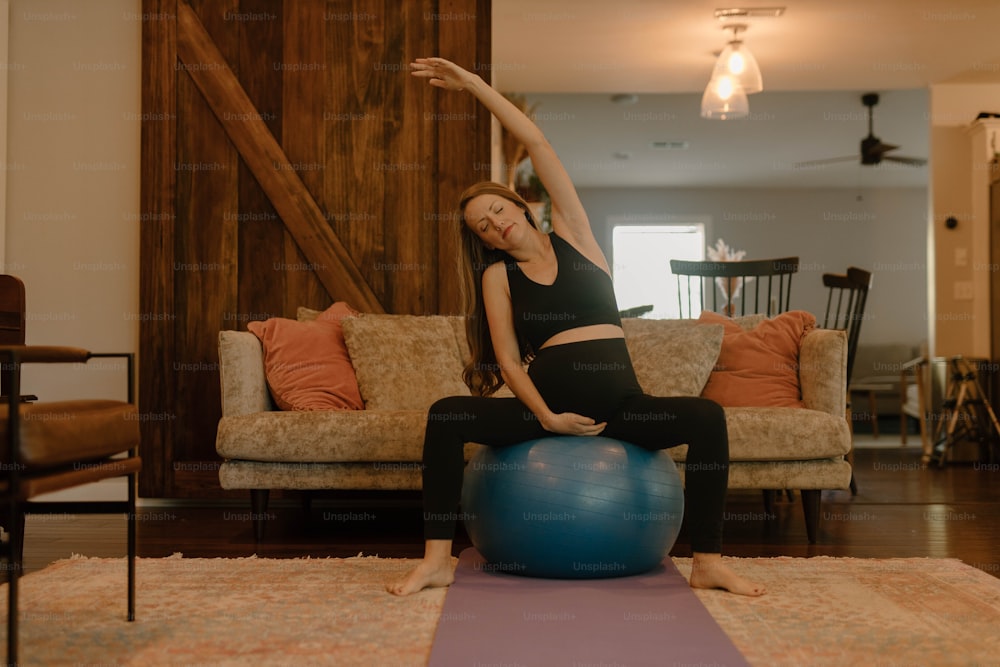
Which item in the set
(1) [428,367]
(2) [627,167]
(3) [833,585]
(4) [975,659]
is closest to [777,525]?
(3) [833,585]

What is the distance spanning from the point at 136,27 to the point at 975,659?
13.6 feet

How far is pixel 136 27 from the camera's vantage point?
4.27 meters

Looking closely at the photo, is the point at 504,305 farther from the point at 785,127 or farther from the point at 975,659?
the point at 785,127

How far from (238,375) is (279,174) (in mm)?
1208

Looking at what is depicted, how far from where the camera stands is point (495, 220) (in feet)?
8.31

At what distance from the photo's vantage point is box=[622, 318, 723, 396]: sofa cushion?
11.6 ft

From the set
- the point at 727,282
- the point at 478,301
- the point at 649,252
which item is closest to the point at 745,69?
the point at 727,282

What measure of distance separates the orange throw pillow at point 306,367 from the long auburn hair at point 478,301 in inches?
37.2

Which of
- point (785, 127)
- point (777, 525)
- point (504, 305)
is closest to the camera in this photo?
point (504, 305)

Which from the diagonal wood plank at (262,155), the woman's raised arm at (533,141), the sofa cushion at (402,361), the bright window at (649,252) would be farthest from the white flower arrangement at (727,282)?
the bright window at (649,252)

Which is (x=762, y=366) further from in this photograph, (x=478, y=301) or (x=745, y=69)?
(x=745, y=69)

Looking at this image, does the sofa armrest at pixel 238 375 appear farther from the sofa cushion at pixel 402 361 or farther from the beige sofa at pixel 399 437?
the sofa cushion at pixel 402 361

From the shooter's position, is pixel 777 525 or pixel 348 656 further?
pixel 777 525

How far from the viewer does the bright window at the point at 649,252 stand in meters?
12.0
